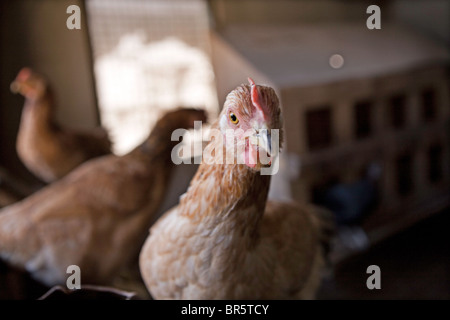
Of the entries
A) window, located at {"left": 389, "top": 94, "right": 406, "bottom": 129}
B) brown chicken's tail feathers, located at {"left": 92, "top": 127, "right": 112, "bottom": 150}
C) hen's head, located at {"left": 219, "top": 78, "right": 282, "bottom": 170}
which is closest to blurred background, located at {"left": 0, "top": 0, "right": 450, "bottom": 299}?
window, located at {"left": 389, "top": 94, "right": 406, "bottom": 129}

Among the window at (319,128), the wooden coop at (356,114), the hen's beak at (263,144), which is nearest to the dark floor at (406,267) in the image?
the wooden coop at (356,114)

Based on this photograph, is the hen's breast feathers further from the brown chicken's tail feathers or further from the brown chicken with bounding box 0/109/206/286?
the brown chicken's tail feathers

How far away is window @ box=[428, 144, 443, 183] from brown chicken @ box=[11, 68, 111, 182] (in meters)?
1.99

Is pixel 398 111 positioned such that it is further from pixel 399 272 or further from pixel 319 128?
pixel 399 272

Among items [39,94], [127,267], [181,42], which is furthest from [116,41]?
[127,267]

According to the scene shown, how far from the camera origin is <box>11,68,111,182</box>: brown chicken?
5.13ft

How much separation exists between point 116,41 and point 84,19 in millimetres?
184

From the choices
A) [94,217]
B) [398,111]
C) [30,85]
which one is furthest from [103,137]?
[398,111]

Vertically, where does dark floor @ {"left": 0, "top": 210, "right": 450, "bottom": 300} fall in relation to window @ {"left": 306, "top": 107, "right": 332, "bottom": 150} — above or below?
below

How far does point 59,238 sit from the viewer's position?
3.34 ft

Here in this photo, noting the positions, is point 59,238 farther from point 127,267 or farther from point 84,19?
point 84,19

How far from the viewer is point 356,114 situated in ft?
6.87

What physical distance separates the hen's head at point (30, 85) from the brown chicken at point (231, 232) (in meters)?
1.08

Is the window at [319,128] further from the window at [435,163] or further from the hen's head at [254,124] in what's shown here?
the hen's head at [254,124]
